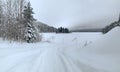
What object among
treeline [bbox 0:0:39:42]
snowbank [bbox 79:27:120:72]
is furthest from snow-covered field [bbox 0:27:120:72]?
treeline [bbox 0:0:39:42]

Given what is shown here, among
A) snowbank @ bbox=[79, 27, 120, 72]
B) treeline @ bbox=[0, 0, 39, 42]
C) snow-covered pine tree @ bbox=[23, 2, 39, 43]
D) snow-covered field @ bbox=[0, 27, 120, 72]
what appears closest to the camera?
snow-covered field @ bbox=[0, 27, 120, 72]

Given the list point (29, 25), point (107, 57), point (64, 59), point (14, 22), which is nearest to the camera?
point (64, 59)

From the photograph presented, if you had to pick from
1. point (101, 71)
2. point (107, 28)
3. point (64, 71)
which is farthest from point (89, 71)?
point (107, 28)

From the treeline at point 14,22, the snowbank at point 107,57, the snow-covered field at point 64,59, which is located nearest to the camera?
the snow-covered field at point 64,59

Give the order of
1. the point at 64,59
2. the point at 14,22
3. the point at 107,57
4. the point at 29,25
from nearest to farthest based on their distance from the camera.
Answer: the point at 64,59
the point at 107,57
the point at 14,22
the point at 29,25

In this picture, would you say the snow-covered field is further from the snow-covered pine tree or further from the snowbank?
the snow-covered pine tree

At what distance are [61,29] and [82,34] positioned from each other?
29120 millimetres

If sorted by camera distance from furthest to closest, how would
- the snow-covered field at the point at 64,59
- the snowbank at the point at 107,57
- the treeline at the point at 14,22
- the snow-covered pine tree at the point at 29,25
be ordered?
the snow-covered pine tree at the point at 29,25 → the treeline at the point at 14,22 → the snowbank at the point at 107,57 → the snow-covered field at the point at 64,59

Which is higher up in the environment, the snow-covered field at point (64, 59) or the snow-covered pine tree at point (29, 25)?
the snow-covered pine tree at point (29, 25)

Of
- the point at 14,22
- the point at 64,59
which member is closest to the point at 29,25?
the point at 14,22

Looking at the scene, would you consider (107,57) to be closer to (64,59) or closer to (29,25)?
(64,59)

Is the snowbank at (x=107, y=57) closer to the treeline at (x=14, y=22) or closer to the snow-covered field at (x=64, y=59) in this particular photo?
the snow-covered field at (x=64, y=59)

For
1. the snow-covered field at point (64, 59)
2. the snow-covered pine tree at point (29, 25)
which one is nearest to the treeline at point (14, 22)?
the snow-covered pine tree at point (29, 25)

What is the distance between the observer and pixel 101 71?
9367mm
